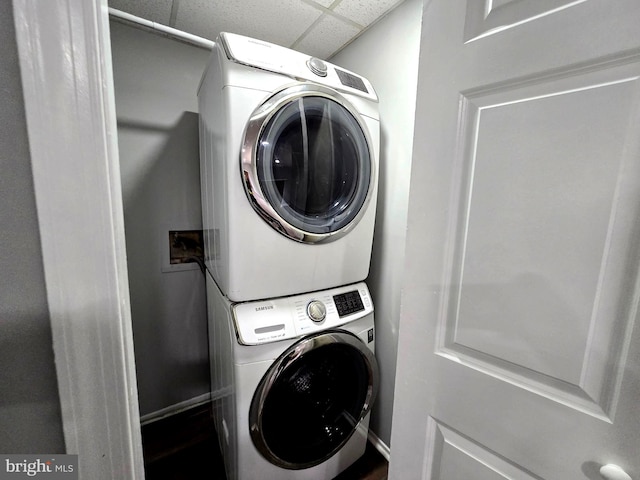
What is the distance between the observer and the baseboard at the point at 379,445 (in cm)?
138

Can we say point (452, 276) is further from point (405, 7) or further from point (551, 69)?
point (405, 7)

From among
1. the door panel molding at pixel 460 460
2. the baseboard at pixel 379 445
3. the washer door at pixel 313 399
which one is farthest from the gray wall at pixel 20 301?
the baseboard at pixel 379 445

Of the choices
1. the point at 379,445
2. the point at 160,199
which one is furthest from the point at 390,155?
the point at 379,445

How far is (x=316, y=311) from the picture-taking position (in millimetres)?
1065

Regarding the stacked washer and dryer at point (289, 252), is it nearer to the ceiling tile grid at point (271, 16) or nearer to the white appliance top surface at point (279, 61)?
the white appliance top surface at point (279, 61)

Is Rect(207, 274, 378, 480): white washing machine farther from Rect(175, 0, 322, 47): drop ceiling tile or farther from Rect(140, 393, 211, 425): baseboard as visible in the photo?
Rect(175, 0, 322, 47): drop ceiling tile

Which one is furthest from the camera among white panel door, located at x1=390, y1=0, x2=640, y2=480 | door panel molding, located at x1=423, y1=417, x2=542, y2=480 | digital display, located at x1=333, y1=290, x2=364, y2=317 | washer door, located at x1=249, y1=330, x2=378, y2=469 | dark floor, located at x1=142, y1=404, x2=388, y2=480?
dark floor, located at x1=142, y1=404, x2=388, y2=480

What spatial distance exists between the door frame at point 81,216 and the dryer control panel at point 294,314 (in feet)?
1.76

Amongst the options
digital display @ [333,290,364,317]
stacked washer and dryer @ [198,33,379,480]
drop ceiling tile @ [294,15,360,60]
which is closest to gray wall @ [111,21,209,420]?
stacked washer and dryer @ [198,33,379,480]

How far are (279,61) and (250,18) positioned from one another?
551mm

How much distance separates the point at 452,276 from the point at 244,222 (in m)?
0.68

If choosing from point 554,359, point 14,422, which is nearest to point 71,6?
point 14,422

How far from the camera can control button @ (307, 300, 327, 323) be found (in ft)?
3.44

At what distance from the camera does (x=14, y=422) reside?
334 mm
